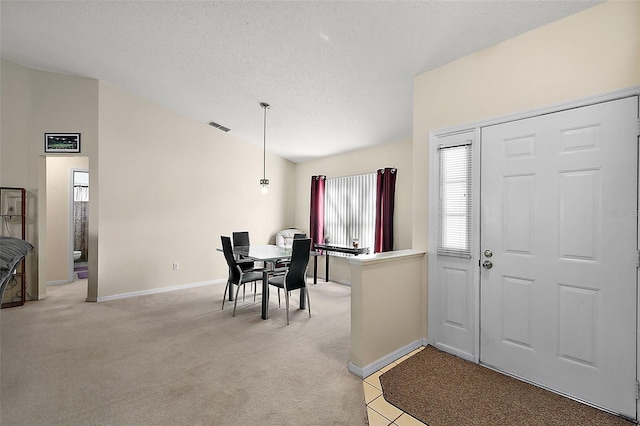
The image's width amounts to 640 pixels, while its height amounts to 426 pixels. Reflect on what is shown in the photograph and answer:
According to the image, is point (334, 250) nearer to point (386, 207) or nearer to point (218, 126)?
point (386, 207)

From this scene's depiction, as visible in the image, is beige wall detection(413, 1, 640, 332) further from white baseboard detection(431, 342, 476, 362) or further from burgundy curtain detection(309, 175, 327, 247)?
burgundy curtain detection(309, 175, 327, 247)

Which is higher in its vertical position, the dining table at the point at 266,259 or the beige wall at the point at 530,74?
the beige wall at the point at 530,74

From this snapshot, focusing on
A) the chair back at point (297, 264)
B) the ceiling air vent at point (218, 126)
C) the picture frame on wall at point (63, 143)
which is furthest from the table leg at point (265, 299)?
the picture frame on wall at point (63, 143)

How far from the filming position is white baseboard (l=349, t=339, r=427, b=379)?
2.34 meters

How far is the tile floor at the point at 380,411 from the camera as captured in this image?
71.7 inches

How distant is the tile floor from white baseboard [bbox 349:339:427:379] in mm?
74

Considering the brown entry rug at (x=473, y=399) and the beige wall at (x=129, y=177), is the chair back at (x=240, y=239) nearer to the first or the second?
the beige wall at (x=129, y=177)

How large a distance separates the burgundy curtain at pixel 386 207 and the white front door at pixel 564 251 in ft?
7.39

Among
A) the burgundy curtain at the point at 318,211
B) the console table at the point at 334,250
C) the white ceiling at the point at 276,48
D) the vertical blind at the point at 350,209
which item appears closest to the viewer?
the white ceiling at the point at 276,48

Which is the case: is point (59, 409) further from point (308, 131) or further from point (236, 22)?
point (308, 131)

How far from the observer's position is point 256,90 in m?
3.84

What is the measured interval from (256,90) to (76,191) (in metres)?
4.57

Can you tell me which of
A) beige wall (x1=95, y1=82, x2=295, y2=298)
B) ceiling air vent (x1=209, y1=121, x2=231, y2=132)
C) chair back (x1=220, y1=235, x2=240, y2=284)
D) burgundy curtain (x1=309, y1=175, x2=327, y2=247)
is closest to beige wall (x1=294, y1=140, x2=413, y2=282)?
burgundy curtain (x1=309, y1=175, x2=327, y2=247)

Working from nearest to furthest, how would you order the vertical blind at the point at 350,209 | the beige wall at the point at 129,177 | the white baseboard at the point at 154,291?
the beige wall at the point at 129,177 → the white baseboard at the point at 154,291 → the vertical blind at the point at 350,209
